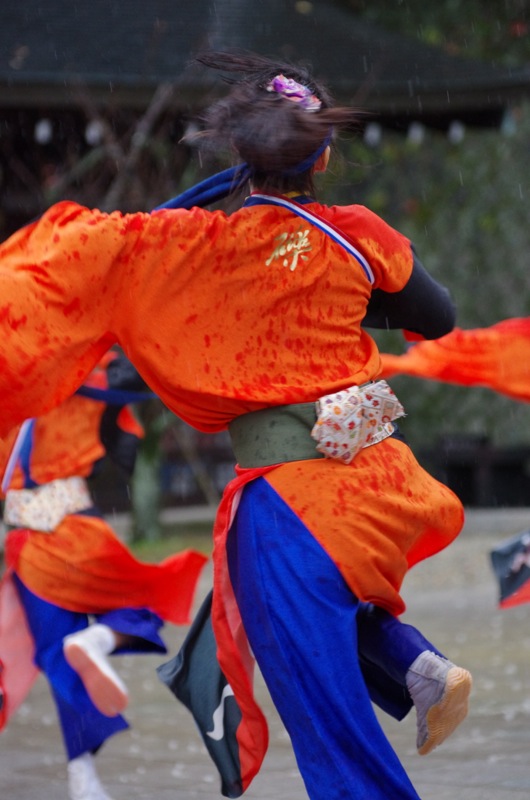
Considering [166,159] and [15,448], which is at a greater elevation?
[15,448]

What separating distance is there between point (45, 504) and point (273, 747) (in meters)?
1.29

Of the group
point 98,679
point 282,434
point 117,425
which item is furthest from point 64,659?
point 282,434

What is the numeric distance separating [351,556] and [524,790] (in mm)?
1762

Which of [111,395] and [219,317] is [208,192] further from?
[111,395]

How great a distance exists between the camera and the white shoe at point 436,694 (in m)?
3.06

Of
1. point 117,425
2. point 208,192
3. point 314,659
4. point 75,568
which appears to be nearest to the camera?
point 314,659

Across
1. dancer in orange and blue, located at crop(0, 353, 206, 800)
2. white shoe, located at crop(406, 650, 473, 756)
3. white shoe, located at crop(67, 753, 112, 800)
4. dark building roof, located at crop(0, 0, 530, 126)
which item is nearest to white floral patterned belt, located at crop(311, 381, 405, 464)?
white shoe, located at crop(406, 650, 473, 756)

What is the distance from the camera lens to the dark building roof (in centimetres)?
1204

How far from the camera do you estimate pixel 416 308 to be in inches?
130


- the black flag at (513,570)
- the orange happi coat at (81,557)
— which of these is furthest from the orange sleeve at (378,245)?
the black flag at (513,570)

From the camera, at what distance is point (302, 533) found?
9.99 ft

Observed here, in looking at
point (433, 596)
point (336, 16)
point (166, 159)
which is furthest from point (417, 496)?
point (336, 16)

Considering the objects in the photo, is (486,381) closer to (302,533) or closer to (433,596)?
(302,533)

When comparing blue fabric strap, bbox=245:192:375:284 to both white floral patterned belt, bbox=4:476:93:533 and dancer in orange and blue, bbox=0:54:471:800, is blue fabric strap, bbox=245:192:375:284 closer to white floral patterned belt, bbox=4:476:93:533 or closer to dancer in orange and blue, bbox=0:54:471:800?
dancer in orange and blue, bbox=0:54:471:800
